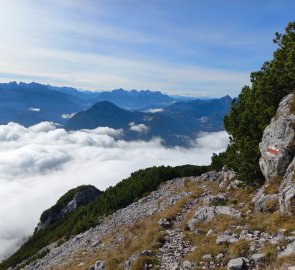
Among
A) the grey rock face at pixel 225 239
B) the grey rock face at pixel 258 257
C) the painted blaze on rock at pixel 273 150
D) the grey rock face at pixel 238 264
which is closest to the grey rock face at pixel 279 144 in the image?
the painted blaze on rock at pixel 273 150

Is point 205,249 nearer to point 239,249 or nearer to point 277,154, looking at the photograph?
point 239,249

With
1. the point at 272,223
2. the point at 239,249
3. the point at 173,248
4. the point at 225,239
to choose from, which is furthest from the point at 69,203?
the point at 239,249

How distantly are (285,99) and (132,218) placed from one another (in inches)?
966

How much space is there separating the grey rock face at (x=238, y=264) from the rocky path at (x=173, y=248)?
2.58 metres

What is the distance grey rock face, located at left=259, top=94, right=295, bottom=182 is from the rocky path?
948cm

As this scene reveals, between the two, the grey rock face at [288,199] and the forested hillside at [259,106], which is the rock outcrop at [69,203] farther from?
the grey rock face at [288,199]

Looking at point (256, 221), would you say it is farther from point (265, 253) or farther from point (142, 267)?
point (142, 267)

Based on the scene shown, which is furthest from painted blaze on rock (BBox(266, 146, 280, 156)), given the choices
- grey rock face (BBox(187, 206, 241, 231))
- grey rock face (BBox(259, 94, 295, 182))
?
grey rock face (BBox(187, 206, 241, 231))

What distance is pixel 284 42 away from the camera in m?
32.5

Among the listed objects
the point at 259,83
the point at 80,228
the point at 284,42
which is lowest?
the point at 80,228

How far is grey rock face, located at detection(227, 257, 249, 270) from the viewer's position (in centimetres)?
1684

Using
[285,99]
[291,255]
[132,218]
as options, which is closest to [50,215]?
[132,218]

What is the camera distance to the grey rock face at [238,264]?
55.3ft

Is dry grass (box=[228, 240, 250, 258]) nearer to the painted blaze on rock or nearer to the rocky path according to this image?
the rocky path
